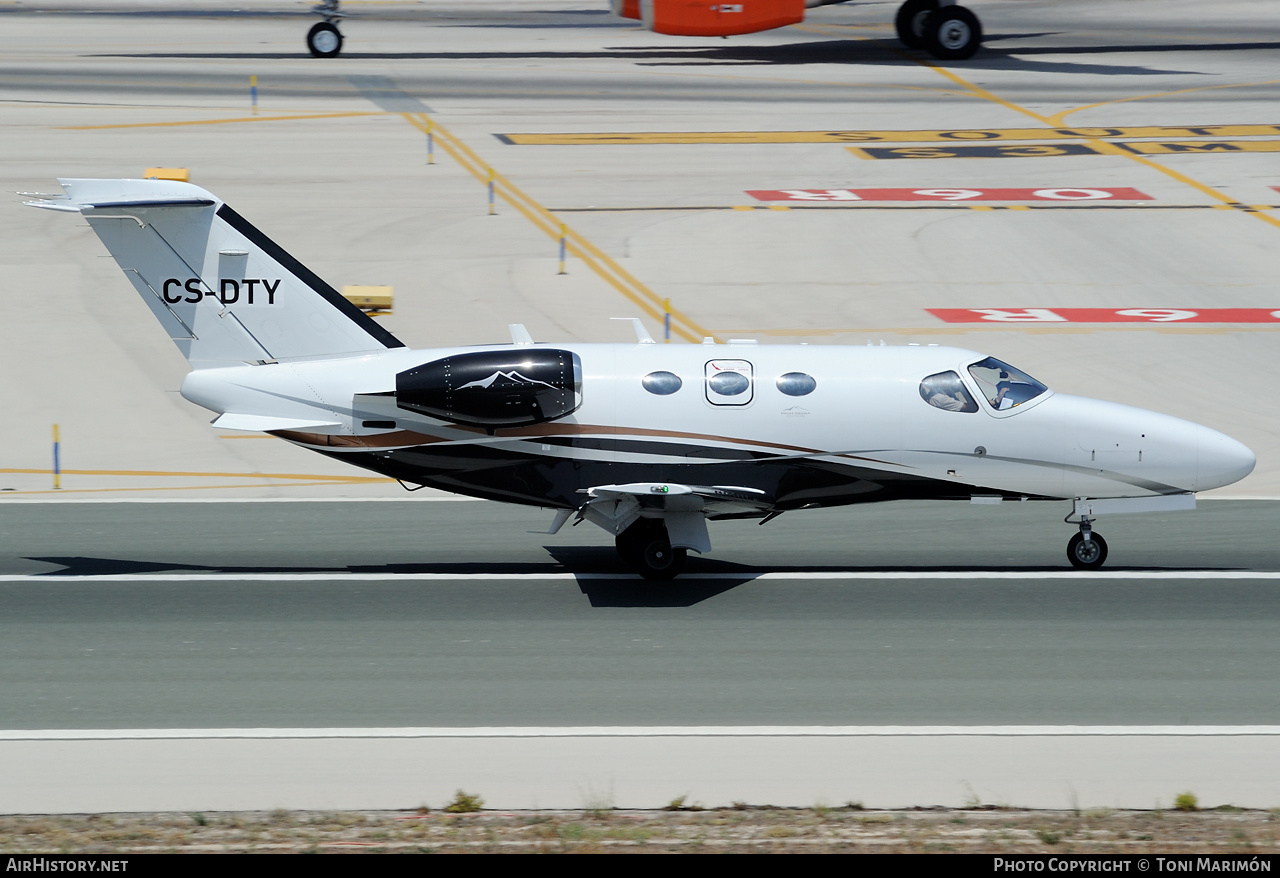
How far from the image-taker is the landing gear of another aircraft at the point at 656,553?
17516 millimetres

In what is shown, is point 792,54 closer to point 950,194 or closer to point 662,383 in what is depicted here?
point 950,194

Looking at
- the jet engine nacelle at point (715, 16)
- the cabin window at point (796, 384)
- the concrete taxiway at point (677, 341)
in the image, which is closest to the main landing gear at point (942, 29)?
the concrete taxiway at point (677, 341)

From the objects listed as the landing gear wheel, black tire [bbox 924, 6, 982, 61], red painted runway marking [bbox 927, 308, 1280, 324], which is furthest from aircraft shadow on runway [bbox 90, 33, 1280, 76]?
red painted runway marking [bbox 927, 308, 1280, 324]

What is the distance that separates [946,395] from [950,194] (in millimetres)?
23799

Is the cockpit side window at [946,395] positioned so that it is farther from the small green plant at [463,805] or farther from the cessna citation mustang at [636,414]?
the small green plant at [463,805]

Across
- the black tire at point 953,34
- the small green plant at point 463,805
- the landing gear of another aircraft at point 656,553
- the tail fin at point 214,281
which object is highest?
the black tire at point 953,34

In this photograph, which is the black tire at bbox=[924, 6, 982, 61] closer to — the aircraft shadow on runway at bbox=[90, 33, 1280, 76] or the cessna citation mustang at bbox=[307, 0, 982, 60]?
the cessna citation mustang at bbox=[307, 0, 982, 60]

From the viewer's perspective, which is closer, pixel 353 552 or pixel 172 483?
pixel 353 552

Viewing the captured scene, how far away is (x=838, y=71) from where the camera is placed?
184ft

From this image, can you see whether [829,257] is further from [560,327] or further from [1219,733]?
[1219,733]

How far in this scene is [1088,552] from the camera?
18062 mm

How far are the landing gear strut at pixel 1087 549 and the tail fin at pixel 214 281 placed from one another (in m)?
9.11

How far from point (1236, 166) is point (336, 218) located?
25.5 m

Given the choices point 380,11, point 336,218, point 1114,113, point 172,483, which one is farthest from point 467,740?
point 380,11
